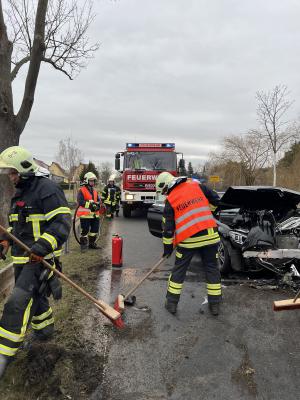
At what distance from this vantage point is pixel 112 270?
21.0 ft

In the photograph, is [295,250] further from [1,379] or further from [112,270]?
[1,379]

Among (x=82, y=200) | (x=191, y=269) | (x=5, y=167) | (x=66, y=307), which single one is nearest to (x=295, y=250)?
(x=191, y=269)

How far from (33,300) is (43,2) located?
279 inches

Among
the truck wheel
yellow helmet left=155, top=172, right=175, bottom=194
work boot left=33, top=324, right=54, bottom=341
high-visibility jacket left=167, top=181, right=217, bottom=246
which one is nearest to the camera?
work boot left=33, top=324, right=54, bottom=341

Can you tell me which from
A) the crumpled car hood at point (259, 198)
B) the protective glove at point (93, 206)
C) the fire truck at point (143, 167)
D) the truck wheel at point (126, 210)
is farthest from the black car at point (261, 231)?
the truck wheel at point (126, 210)

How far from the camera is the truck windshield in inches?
542

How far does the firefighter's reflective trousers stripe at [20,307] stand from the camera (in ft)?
9.55

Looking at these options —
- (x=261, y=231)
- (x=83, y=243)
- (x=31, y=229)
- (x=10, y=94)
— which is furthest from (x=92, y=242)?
(x=31, y=229)

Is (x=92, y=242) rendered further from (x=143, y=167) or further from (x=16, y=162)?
(x=143, y=167)

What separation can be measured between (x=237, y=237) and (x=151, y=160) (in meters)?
8.70

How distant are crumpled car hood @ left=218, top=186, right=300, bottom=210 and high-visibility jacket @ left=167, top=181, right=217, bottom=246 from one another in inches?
42.3

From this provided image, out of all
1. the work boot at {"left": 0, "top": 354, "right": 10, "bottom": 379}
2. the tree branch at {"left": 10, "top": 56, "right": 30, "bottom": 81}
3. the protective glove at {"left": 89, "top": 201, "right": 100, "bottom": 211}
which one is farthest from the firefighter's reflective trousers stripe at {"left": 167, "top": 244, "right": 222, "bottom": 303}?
the tree branch at {"left": 10, "top": 56, "right": 30, "bottom": 81}

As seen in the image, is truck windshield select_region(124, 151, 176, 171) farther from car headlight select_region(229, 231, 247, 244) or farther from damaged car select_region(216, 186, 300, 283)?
car headlight select_region(229, 231, 247, 244)

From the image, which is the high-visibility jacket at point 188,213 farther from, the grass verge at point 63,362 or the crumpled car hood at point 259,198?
the grass verge at point 63,362
